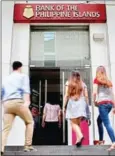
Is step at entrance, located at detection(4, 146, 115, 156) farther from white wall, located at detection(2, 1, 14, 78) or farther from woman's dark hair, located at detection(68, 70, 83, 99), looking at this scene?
white wall, located at detection(2, 1, 14, 78)

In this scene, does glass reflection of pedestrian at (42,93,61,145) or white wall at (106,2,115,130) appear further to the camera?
white wall at (106,2,115,130)

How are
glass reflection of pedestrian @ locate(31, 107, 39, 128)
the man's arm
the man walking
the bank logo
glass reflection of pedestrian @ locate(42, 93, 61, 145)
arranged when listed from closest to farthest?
the man's arm < the man walking < glass reflection of pedestrian @ locate(42, 93, 61, 145) < glass reflection of pedestrian @ locate(31, 107, 39, 128) < the bank logo

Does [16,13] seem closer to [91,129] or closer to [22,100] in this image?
[91,129]

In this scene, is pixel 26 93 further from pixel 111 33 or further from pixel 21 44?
pixel 111 33

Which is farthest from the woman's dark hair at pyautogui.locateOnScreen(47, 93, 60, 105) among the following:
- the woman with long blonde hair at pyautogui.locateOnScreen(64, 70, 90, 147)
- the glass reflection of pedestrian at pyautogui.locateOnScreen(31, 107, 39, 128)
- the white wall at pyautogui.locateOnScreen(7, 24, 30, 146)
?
the woman with long blonde hair at pyautogui.locateOnScreen(64, 70, 90, 147)

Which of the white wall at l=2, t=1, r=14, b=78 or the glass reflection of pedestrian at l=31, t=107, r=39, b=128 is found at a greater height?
the white wall at l=2, t=1, r=14, b=78

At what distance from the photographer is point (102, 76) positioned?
823 centimetres

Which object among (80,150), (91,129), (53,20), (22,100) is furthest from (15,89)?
(53,20)

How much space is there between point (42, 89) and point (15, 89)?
17.0 feet

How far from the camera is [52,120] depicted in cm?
1185

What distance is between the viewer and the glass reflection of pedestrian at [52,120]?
11.9 metres

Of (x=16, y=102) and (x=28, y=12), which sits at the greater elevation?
(x=28, y=12)

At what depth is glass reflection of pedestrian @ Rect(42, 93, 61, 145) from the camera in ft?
39.0

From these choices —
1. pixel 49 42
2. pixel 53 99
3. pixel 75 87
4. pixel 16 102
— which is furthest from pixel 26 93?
pixel 49 42
